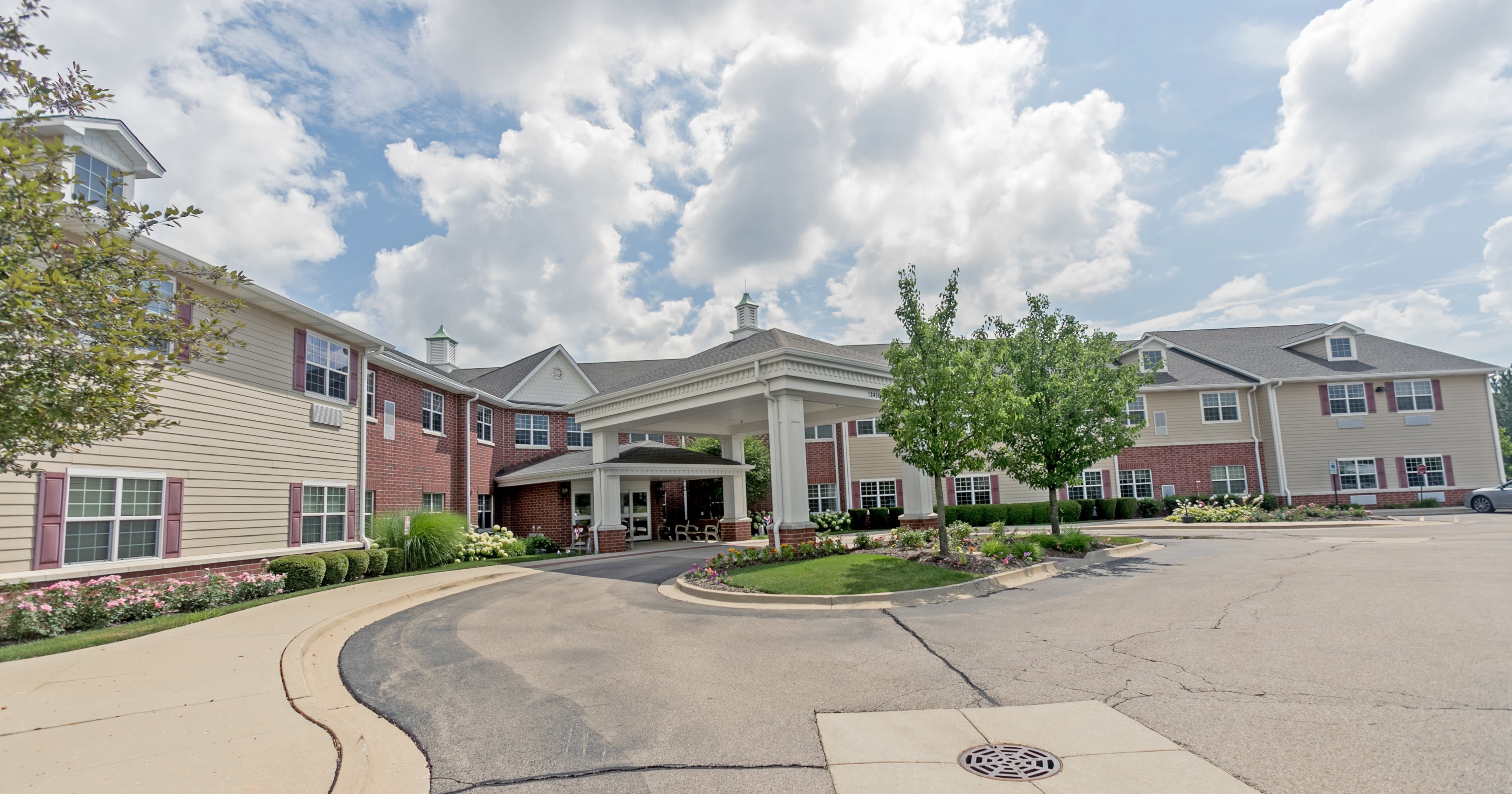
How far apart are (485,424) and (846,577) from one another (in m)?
17.1

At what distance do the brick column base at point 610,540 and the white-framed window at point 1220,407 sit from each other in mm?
26085

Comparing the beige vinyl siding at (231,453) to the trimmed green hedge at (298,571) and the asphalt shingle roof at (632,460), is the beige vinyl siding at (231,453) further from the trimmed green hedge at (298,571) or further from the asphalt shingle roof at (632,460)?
the asphalt shingle roof at (632,460)

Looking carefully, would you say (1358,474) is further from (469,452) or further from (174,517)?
(174,517)

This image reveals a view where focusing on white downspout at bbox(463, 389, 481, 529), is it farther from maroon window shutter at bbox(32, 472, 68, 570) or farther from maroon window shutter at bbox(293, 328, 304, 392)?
maroon window shutter at bbox(32, 472, 68, 570)

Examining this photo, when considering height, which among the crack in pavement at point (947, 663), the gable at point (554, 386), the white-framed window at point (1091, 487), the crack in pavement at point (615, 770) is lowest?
the crack in pavement at point (947, 663)

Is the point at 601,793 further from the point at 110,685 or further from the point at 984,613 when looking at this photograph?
the point at 984,613

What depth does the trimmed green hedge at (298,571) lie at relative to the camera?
45.2 feet

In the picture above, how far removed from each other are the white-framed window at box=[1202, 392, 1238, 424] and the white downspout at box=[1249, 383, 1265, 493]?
22.5 inches

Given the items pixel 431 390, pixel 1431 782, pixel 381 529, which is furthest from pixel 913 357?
pixel 431 390

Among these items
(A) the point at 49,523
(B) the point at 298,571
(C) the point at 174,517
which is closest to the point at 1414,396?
(B) the point at 298,571

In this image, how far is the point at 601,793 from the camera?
14.6 feet

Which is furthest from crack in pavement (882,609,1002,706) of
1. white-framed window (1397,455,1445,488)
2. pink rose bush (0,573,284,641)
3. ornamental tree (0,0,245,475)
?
white-framed window (1397,455,1445,488)

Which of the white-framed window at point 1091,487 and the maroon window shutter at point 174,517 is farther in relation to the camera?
the white-framed window at point 1091,487

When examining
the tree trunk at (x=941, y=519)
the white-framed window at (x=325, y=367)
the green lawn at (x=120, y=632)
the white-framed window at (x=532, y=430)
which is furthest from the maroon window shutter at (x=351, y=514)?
the tree trunk at (x=941, y=519)
